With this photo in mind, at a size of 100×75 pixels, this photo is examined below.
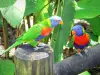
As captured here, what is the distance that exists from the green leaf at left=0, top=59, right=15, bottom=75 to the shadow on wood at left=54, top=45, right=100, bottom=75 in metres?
0.26

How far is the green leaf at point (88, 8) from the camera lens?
1.53 meters

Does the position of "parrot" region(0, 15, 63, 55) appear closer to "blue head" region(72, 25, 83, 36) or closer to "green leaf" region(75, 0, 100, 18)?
"blue head" region(72, 25, 83, 36)

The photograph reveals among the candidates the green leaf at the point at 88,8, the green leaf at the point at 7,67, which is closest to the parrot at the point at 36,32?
the green leaf at the point at 7,67

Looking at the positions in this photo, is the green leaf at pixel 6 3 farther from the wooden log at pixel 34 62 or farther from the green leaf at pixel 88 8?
the green leaf at pixel 88 8

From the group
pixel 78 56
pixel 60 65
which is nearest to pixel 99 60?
pixel 78 56

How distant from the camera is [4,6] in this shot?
1.16 metres

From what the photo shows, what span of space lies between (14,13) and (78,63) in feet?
1.14

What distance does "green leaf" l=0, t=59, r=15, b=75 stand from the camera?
4.32 feet

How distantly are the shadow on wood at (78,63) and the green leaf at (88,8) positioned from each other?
24cm

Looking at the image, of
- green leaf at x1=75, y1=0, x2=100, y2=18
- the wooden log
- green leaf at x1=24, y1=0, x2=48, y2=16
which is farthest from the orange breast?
the wooden log

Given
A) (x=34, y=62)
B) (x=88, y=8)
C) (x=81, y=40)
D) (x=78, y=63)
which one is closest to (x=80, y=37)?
(x=81, y=40)

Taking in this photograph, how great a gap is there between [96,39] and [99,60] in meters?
0.60

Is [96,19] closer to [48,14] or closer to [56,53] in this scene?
[48,14]

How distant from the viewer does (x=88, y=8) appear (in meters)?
1.54
